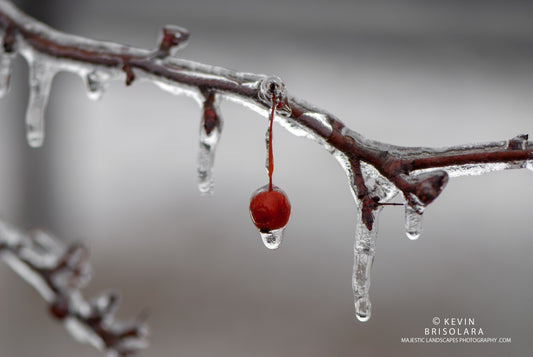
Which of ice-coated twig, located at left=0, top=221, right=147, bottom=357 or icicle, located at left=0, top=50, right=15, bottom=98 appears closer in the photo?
ice-coated twig, located at left=0, top=221, right=147, bottom=357

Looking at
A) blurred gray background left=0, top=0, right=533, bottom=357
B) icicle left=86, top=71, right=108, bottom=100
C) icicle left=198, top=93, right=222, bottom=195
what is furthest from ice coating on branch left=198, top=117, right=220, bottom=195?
blurred gray background left=0, top=0, right=533, bottom=357

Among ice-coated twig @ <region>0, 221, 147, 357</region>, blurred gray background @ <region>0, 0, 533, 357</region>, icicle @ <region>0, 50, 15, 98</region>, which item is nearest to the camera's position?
ice-coated twig @ <region>0, 221, 147, 357</region>

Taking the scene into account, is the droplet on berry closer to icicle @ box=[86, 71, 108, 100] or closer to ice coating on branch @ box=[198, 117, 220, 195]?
ice coating on branch @ box=[198, 117, 220, 195]

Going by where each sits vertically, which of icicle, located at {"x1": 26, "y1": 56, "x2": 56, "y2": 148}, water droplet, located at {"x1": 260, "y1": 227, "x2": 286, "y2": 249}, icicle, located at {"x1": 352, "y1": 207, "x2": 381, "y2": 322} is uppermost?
icicle, located at {"x1": 26, "y1": 56, "x2": 56, "y2": 148}

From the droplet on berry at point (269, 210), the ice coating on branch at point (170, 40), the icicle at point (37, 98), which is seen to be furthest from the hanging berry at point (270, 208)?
the icicle at point (37, 98)

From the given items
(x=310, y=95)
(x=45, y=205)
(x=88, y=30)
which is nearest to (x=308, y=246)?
(x=310, y=95)

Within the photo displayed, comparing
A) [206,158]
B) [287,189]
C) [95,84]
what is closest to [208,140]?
[206,158]
